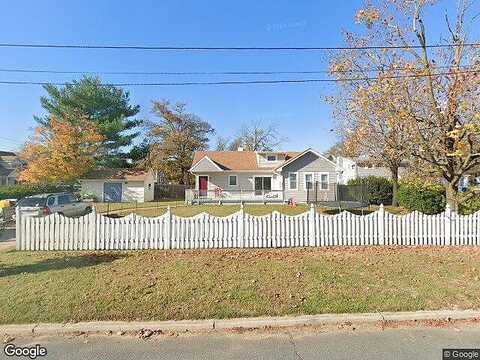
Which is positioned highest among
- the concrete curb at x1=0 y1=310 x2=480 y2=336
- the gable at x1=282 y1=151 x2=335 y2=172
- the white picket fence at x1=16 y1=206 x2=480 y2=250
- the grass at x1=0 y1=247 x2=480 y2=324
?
the gable at x1=282 y1=151 x2=335 y2=172

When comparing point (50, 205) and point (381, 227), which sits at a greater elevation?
point (50, 205)

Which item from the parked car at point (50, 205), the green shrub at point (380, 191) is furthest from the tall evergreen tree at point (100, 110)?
the green shrub at point (380, 191)

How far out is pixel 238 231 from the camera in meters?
9.01

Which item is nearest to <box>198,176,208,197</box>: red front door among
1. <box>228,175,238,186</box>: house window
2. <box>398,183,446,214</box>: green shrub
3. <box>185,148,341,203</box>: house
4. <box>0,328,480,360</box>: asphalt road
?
<box>185,148,341,203</box>: house

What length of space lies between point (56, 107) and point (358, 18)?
34413 millimetres

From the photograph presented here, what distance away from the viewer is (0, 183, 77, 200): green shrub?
28.8 meters

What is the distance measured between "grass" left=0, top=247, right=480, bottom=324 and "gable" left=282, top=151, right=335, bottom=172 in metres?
18.9

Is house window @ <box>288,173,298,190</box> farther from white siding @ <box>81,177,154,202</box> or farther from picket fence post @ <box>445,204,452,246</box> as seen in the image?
picket fence post @ <box>445,204,452,246</box>

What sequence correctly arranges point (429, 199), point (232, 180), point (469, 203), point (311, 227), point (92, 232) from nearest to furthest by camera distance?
1. point (92, 232)
2. point (311, 227)
3. point (469, 203)
4. point (429, 199)
5. point (232, 180)

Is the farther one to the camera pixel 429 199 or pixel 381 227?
pixel 429 199

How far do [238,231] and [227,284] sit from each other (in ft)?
10.7

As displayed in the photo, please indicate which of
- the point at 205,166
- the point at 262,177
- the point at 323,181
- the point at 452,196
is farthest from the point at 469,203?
the point at 205,166

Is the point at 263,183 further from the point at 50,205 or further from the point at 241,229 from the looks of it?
the point at 241,229

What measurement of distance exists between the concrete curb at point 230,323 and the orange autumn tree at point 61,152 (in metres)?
29.4
